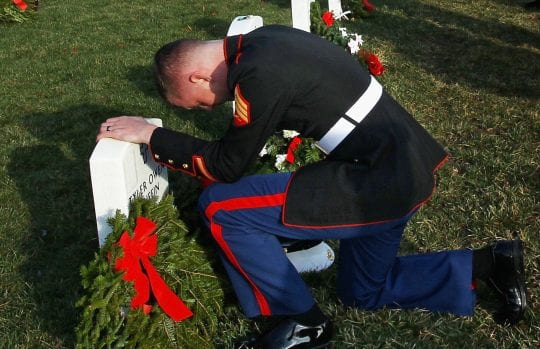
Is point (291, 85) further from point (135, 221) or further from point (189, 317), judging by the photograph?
point (189, 317)

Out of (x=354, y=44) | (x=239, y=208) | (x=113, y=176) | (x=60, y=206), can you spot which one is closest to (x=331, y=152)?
(x=239, y=208)

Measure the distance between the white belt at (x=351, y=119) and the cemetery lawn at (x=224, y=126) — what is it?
0.90m

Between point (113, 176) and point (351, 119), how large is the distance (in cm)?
94

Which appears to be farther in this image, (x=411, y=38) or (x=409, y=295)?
(x=411, y=38)

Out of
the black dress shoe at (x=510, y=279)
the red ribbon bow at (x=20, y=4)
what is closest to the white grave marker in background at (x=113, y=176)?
the black dress shoe at (x=510, y=279)

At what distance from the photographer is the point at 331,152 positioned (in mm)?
2514

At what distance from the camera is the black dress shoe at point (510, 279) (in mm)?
2809

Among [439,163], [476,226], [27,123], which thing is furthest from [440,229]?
[27,123]

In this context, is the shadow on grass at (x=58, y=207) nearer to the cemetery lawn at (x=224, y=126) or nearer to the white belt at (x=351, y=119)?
the cemetery lawn at (x=224, y=126)

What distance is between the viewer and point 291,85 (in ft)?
7.55

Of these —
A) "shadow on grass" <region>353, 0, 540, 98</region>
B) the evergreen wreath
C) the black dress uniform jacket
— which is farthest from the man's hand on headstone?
"shadow on grass" <region>353, 0, 540, 98</region>

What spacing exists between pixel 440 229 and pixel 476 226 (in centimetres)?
21

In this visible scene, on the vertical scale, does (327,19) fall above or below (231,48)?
below

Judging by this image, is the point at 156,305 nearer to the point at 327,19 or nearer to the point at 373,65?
the point at 373,65
